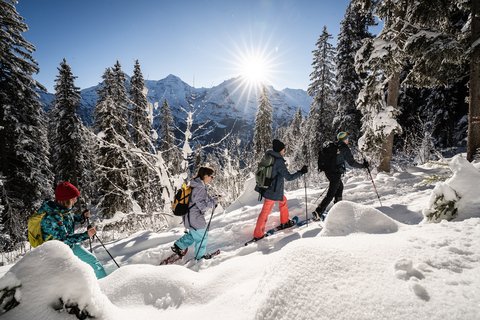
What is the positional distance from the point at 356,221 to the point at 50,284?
9.92 ft

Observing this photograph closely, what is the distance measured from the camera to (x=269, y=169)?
4281 mm

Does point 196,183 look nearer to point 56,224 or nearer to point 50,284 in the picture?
point 56,224

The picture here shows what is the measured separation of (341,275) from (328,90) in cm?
2292

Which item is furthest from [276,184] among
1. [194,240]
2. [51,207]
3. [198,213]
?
[51,207]

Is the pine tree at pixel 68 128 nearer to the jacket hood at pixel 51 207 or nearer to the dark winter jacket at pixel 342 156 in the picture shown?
the jacket hood at pixel 51 207

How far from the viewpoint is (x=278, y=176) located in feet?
14.4

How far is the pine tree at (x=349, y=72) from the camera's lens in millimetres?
18000

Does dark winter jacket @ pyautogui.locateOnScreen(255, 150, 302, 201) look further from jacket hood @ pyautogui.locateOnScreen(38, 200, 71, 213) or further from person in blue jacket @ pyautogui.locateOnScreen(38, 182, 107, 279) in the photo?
jacket hood @ pyautogui.locateOnScreen(38, 200, 71, 213)

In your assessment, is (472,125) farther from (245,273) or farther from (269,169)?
(245,273)

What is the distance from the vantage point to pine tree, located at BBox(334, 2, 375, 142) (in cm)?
1800

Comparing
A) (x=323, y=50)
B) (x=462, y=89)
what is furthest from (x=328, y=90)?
(x=462, y=89)

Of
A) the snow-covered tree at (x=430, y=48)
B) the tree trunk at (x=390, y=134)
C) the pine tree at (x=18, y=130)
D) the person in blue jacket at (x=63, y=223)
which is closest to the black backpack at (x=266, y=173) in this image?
the person in blue jacket at (x=63, y=223)

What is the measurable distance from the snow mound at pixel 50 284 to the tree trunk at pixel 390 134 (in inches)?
350

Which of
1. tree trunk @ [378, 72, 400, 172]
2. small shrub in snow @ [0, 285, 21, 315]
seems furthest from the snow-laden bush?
tree trunk @ [378, 72, 400, 172]
